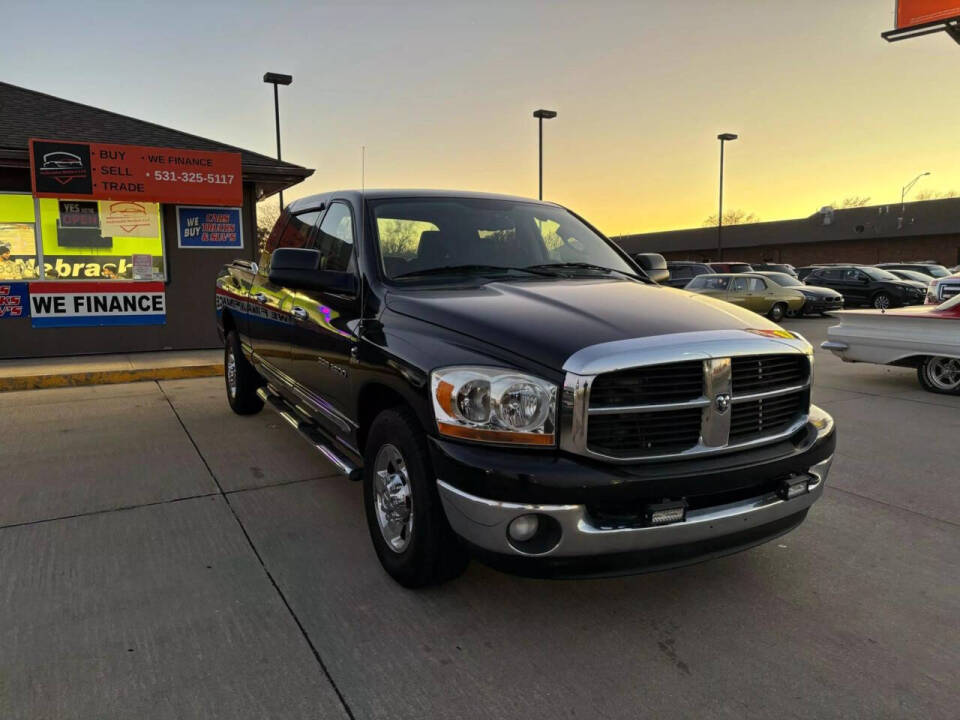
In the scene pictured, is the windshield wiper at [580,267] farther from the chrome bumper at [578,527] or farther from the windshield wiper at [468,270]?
the chrome bumper at [578,527]

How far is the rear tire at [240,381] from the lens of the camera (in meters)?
6.39

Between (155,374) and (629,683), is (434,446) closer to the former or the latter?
(629,683)

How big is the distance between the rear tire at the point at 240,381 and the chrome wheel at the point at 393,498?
11.3 feet

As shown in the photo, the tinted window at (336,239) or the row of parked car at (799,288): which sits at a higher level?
the tinted window at (336,239)

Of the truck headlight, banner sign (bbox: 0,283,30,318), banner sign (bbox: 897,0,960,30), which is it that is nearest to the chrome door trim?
the truck headlight

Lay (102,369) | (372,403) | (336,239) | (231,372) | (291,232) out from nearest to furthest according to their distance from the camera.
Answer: (372,403) < (336,239) < (291,232) < (231,372) < (102,369)

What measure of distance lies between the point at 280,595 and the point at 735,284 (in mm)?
19151

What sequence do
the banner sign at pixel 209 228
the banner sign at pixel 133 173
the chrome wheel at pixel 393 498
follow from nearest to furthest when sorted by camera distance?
1. the chrome wheel at pixel 393 498
2. the banner sign at pixel 133 173
3. the banner sign at pixel 209 228

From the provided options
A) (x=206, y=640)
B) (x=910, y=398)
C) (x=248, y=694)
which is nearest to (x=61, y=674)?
(x=206, y=640)

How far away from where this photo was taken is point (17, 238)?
9734 millimetres

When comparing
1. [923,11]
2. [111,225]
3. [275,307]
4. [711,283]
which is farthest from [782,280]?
[275,307]

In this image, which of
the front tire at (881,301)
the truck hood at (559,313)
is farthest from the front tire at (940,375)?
the front tire at (881,301)

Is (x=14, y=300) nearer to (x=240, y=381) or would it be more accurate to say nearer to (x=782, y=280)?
(x=240, y=381)

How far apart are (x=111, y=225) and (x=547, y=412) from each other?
9887 millimetres
